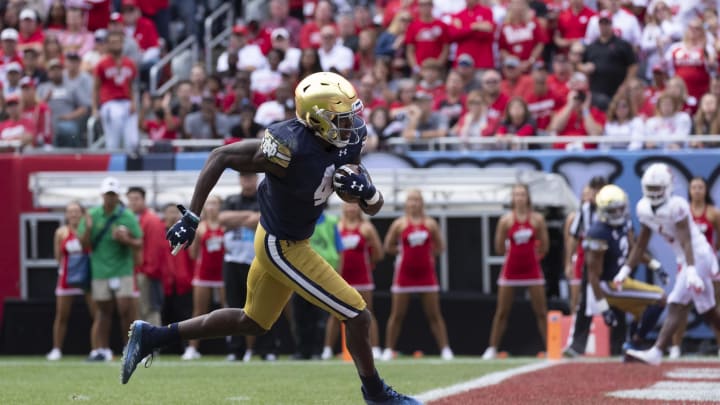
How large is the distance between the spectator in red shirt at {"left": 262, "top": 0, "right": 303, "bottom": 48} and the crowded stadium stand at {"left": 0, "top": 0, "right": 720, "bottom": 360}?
3 cm

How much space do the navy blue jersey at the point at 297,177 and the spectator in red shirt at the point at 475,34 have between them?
10.3m

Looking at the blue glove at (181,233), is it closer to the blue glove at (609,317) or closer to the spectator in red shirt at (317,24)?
the blue glove at (609,317)

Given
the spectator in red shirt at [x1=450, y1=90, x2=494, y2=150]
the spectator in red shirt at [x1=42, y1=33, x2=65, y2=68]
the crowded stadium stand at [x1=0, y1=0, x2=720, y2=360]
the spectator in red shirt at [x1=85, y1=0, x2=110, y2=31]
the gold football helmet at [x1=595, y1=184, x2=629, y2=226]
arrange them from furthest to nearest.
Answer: the spectator in red shirt at [x1=85, y1=0, x2=110, y2=31], the spectator in red shirt at [x1=42, y1=33, x2=65, y2=68], the spectator in red shirt at [x1=450, y1=90, x2=494, y2=150], the crowded stadium stand at [x1=0, y1=0, x2=720, y2=360], the gold football helmet at [x1=595, y1=184, x2=629, y2=226]

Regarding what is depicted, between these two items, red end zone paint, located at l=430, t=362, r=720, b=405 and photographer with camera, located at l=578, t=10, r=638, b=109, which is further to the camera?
photographer with camera, located at l=578, t=10, r=638, b=109

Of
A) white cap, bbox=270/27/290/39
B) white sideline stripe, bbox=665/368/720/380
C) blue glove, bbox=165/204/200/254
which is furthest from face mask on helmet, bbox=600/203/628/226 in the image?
white cap, bbox=270/27/290/39

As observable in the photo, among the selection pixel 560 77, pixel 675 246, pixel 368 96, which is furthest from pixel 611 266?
pixel 368 96

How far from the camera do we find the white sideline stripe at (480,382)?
9.05 meters

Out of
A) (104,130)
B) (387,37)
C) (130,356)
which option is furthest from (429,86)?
(130,356)

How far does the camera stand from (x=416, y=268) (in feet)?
A: 48.3

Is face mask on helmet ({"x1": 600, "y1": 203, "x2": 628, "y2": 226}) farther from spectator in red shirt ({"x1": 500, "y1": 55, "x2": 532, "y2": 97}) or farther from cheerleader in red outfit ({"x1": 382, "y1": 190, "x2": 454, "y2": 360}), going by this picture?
spectator in red shirt ({"x1": 500, "y1": 55, "x2": 532, "y2": 97})

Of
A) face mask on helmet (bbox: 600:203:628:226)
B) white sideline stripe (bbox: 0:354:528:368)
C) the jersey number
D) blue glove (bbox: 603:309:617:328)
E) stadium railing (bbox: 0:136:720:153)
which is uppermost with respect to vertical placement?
stadium railing (bbox: 0:136:720:153)

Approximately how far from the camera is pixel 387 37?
1855 centimetres

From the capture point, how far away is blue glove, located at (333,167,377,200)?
7.34 meters

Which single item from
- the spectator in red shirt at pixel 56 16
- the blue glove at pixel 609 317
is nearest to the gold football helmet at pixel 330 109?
the blue glove at pixel 609 317
